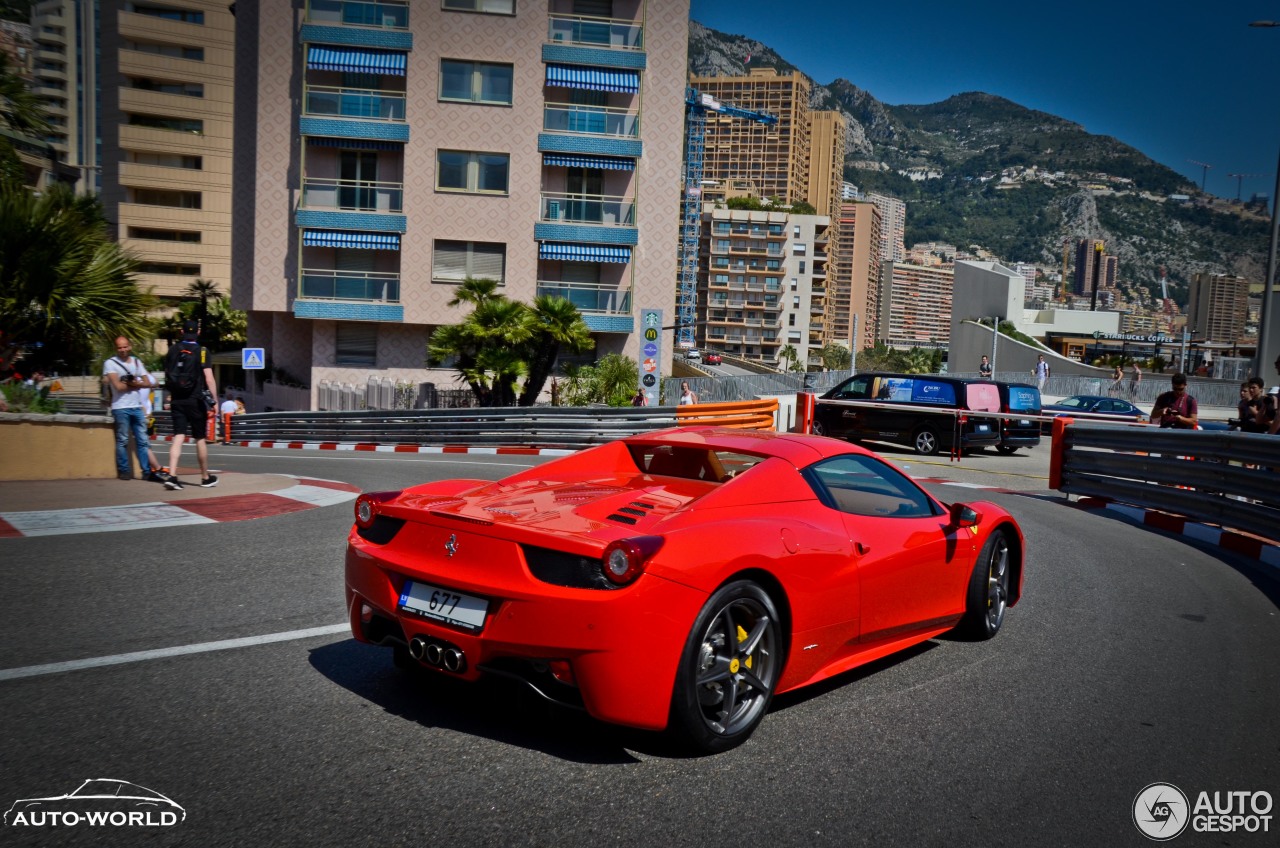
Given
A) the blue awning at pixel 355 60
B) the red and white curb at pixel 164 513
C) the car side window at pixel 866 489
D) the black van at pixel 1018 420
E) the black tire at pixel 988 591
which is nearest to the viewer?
the car side window at pixel 866 489

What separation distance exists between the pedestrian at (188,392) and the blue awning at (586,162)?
27704 millimetres

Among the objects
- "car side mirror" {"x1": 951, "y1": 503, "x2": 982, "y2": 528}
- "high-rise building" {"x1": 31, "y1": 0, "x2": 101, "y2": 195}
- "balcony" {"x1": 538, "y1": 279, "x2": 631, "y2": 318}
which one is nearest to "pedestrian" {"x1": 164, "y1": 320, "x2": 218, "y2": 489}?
"car side mirror" {"x1": 951, "y1": 503, "x2": 982, "y2": 528}

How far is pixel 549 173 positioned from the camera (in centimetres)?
3831

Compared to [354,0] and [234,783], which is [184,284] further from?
[234,783]

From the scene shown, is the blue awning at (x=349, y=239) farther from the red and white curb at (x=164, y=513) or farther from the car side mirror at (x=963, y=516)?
the car side mirror at (x=963, y=516)

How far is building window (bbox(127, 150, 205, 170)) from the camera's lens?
70.4 meters

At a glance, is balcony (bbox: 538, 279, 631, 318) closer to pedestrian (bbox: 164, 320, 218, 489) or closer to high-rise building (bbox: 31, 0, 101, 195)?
pedestrian (bbox: 164, 320, 218, 489)

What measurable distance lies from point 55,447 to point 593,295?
2764 cm

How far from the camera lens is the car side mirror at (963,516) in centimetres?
566

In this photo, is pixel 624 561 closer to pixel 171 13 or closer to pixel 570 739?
pixel 570 739

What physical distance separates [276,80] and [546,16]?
10492mm

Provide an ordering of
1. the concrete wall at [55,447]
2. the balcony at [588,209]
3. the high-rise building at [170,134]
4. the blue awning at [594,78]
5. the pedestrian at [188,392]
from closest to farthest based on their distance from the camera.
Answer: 1. the pedestrian at [188,392]
2. the concrete wall at [55,447]
3. the blue awning at [594,78]
4. the balcony at [588,209]
5. the high-rise building at [170,134]

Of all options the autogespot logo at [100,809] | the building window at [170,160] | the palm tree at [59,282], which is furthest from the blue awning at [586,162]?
the building window at [170,160]

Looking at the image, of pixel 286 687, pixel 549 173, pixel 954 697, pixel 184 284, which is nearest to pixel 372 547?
pixel 286 687
